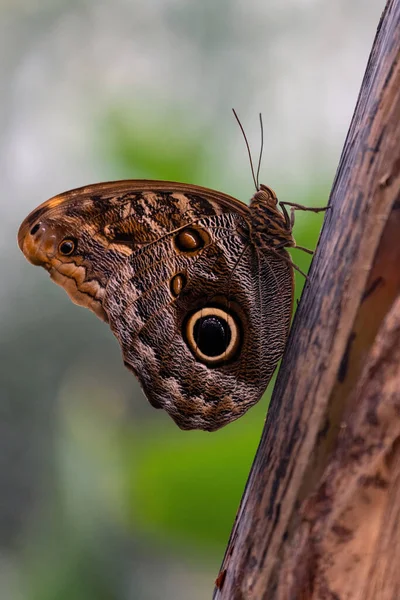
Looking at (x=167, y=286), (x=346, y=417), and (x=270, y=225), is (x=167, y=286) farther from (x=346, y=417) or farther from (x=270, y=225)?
(x=346, y=417)

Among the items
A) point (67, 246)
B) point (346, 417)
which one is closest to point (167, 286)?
point (67, 246)

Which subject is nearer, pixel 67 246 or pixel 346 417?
pixel 346 417

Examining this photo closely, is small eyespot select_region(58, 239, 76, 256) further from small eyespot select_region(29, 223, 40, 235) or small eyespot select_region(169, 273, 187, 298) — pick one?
small eyespot select_region(169, 273, 187, 298)

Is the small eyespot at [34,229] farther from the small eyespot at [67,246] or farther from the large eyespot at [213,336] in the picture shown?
the large eyespot at [213,336]

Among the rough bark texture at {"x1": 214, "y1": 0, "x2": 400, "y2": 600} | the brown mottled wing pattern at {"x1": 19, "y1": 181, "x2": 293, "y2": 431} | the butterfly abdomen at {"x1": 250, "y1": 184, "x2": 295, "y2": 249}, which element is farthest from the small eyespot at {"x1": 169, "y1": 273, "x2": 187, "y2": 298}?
the rough bark texture at {"x1": 214, "y1": 0, "x2": 400, "y2": 600}

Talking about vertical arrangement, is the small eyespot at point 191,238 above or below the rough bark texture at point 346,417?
above

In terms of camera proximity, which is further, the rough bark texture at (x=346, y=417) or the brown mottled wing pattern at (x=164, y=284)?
the brown mottled wing pattern at (x=164, y=284)

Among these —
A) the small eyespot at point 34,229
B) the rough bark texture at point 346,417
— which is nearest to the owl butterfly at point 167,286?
the small eyespot at point 34,229
